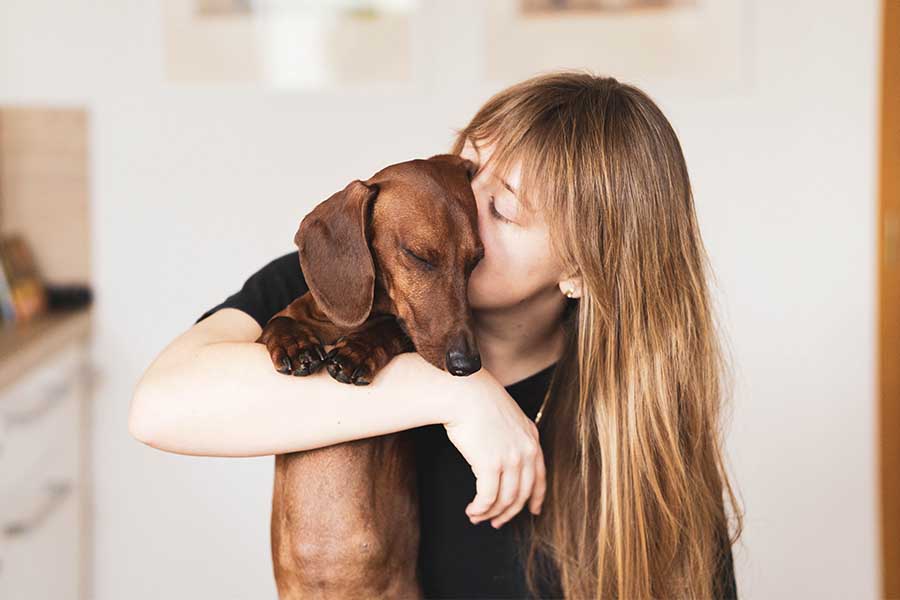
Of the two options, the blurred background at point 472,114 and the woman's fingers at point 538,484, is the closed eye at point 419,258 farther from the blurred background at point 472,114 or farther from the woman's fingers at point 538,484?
the blurred background at point 472,114

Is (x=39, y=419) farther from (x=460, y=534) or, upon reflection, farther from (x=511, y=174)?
(x=511, y=174)

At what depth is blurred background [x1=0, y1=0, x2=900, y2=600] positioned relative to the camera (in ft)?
7.67

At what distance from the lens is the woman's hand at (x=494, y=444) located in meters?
0.90

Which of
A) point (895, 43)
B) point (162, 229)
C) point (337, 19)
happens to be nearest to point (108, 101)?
point (162, 229)

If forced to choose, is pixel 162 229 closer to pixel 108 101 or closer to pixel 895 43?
pixel 108 101

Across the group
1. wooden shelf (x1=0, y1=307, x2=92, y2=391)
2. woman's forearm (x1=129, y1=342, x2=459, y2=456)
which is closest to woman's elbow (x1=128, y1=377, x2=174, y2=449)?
woman's forearm (x1=129, y1=342, x2=459, y2=456)

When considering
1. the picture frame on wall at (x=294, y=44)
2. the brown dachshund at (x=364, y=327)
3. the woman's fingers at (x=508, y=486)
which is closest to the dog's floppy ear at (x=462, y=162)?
the brown dachshund at (x=364, y=327)

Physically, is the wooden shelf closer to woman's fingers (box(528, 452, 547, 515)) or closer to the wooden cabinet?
the wooden cabinet

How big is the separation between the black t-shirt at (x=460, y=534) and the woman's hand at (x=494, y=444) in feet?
0.38

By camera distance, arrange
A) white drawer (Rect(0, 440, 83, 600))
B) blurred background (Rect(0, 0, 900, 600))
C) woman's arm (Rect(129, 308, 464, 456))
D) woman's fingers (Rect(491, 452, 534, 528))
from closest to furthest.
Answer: woman's arm (Rect(129, 308, 464, 456)) < woman's fingers (Rect(491, 452, 534, 528)) < white drawer (Rect(0, 440, 83, 600)) < blurred background (Rect(0, 0, 900, 600))

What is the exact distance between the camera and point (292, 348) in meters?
0.87

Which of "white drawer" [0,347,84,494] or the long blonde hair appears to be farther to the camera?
"white drawer" [0,347,84,494]

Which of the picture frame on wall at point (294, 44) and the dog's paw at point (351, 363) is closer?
the dog's paw at point (351, 363)

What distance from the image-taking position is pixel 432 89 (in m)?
2.44
